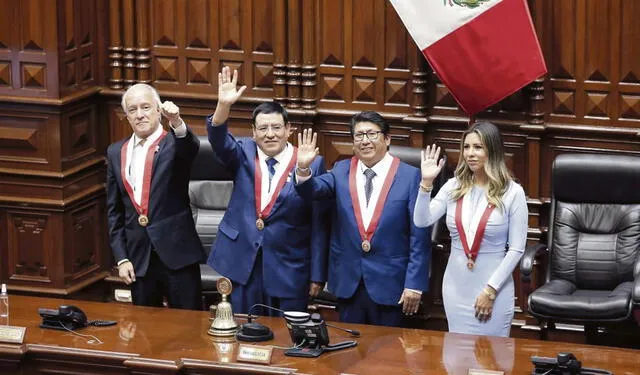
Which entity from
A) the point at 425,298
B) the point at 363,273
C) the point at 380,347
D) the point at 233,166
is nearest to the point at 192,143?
the point at 233,166

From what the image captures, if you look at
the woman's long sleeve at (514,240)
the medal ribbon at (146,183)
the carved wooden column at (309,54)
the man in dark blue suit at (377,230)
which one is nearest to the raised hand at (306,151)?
the man in dark blue suit at (377,230)

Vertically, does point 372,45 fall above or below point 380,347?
above

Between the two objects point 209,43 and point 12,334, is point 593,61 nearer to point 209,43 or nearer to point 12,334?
point 209,43

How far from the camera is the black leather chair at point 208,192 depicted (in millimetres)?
8047

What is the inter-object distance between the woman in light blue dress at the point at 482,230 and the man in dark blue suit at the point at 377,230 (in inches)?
5.7

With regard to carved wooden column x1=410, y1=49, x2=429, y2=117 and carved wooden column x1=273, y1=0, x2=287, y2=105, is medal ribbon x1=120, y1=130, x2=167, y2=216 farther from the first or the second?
carved wooden column x1=410, y1=49, x2=429, y2=117

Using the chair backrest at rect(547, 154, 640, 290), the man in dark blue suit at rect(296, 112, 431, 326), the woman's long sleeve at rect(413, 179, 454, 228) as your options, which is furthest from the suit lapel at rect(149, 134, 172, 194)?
the chair backrest at rect(547, 154, 640, 290)

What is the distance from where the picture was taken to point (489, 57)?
769 cm

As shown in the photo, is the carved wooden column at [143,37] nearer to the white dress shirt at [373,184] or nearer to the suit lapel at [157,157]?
the suit lapel at [157,157]

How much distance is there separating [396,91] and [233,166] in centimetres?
159

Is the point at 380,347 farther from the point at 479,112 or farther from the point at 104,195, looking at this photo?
the point at 104,195

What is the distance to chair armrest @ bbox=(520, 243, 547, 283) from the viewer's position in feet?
23.4

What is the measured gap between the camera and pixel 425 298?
8.25m

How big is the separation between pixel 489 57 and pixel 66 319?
108 inches
